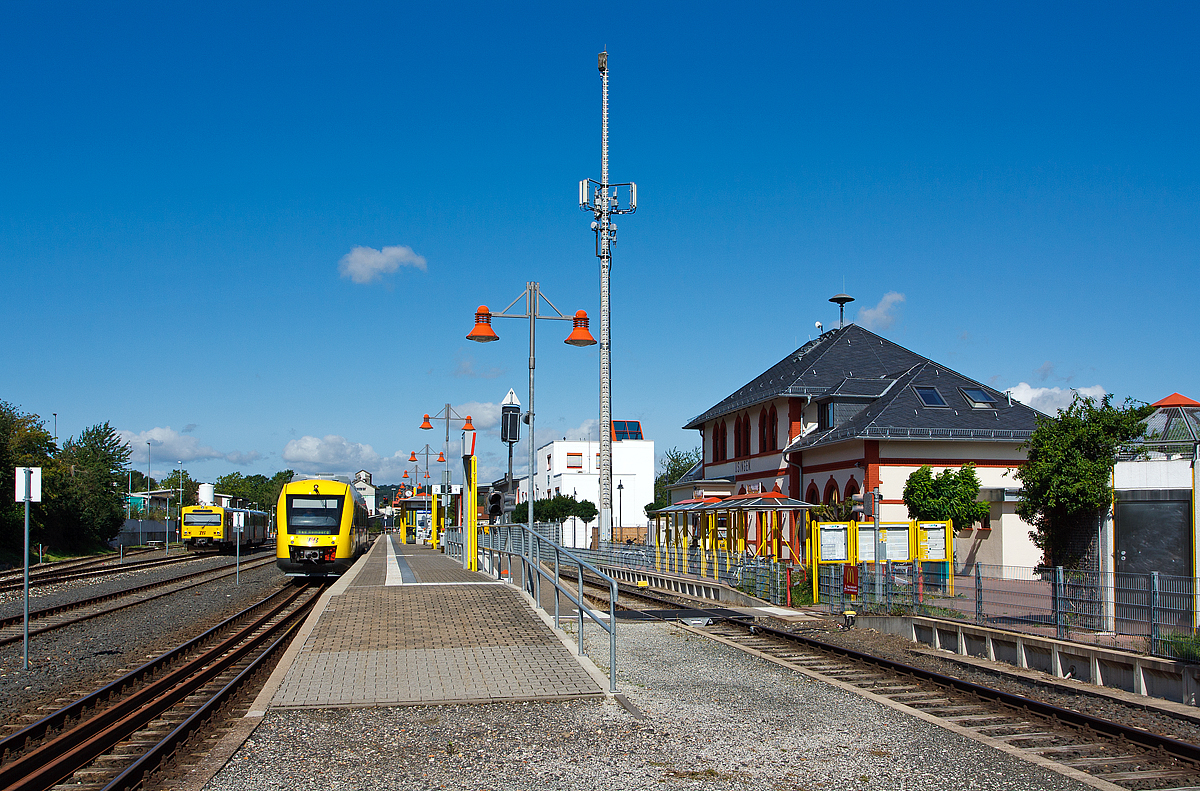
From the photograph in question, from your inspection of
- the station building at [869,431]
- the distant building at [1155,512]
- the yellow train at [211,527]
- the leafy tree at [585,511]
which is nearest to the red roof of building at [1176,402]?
the distant building at [1155,512]

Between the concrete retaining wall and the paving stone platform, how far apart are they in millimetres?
6449

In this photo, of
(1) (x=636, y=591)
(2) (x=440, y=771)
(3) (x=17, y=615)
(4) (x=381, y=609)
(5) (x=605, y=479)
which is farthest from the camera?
(5) (x=605, y=479)

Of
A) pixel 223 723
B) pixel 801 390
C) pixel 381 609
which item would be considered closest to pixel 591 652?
pixel 381 609

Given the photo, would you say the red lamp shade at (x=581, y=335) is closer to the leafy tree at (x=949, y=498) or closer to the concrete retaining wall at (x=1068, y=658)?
the concrete retaining wall at (x=1068, y=658)

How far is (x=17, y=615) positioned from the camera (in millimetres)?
20359

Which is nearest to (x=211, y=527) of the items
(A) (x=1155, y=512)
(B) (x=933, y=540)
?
(B) (x=933, y=540)

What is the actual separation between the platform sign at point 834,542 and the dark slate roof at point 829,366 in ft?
52.7

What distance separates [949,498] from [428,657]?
22.1 m

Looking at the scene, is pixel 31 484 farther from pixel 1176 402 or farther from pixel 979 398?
pixel 979 398

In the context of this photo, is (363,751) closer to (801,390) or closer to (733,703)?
(733,703)

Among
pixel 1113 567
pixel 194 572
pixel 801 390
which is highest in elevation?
pixel 801 390

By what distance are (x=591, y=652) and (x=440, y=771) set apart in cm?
660

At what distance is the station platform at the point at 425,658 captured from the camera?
952 cm

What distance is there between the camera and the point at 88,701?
10.7 metres
